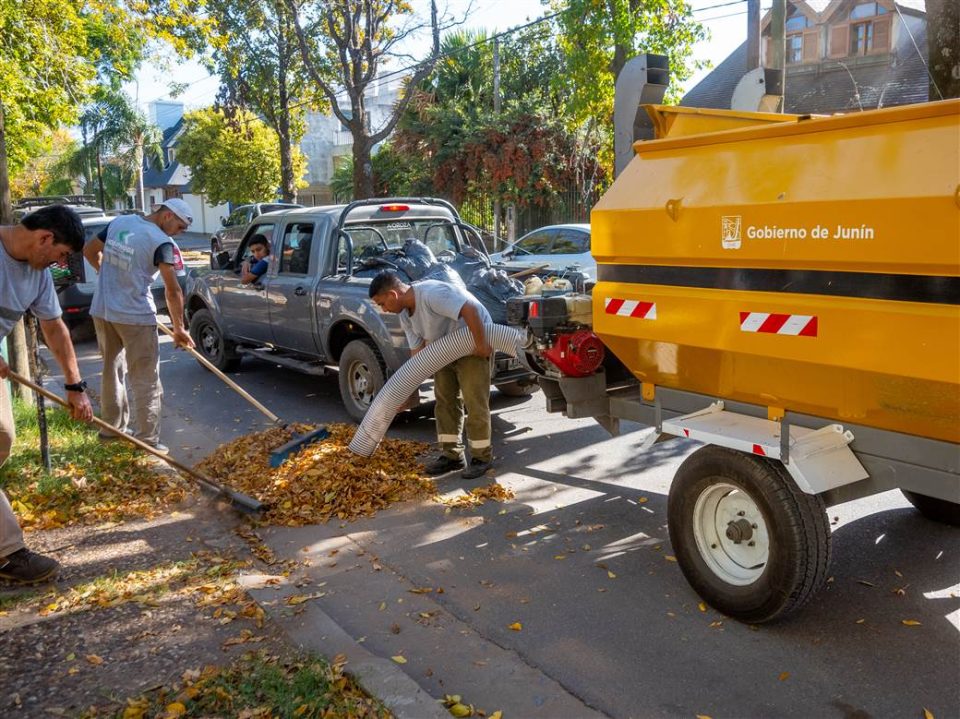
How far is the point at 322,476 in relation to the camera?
243 inches

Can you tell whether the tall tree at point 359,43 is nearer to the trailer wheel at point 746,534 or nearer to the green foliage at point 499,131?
the green foliage at point 499,131

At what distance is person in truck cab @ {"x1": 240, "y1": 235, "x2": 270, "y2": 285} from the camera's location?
936 cm

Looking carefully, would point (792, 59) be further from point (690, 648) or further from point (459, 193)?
point (690, 648)

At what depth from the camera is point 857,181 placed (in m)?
3.42

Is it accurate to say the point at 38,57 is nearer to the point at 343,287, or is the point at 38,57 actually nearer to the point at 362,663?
the point at 343,287

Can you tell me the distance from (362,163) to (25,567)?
1531cm

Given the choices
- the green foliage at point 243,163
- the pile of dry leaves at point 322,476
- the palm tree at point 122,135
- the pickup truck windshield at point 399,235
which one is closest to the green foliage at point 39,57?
the pickup truck windshield at point 399,235

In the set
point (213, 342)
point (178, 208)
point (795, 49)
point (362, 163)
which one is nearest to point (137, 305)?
point (178, 208)

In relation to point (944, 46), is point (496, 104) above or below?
above

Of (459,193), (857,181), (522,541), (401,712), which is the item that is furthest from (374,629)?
(459,193)

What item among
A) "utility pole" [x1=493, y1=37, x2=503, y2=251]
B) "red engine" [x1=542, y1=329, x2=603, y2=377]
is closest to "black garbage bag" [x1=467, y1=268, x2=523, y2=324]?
"red engine" [x1=542, y1=329, x2=603, y2=377]

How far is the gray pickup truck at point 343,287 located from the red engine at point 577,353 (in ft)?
7.11

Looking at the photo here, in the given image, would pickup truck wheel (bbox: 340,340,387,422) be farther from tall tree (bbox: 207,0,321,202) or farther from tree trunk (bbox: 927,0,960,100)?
tall tree (bbox: 207,0,321,202)

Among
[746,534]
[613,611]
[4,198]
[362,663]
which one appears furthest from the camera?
[4,198]
